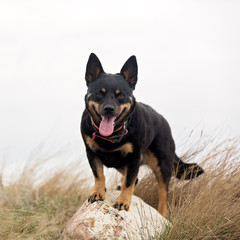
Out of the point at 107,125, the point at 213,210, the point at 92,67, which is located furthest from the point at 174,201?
the point at 92,67

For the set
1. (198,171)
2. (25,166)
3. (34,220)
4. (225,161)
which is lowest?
(25,166)

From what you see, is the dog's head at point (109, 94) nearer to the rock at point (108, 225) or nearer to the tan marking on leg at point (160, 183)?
the rock at point (108, 225)

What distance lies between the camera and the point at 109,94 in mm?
4383

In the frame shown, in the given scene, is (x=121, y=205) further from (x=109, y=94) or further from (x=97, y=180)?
(x=109, y=94)

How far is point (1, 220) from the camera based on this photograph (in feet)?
16.9

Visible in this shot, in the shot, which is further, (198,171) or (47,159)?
(47,159)

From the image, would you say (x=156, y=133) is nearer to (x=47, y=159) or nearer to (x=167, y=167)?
(x=167, y=167)

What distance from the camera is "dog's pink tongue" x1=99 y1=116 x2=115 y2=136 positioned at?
4.30 meters

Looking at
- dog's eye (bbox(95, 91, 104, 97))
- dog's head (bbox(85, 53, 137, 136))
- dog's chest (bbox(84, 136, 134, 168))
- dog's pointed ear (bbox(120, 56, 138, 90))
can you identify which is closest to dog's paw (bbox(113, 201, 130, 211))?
dog's chest (bbox(84, 136, 134, 168))

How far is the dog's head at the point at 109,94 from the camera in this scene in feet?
14.1

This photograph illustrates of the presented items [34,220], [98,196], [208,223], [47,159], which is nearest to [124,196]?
[98,196]

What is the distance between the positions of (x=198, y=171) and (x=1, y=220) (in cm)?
299

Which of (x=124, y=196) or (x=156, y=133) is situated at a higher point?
(x=156, y=133)

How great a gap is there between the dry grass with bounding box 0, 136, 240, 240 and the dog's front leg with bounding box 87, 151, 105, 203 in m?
0.72
